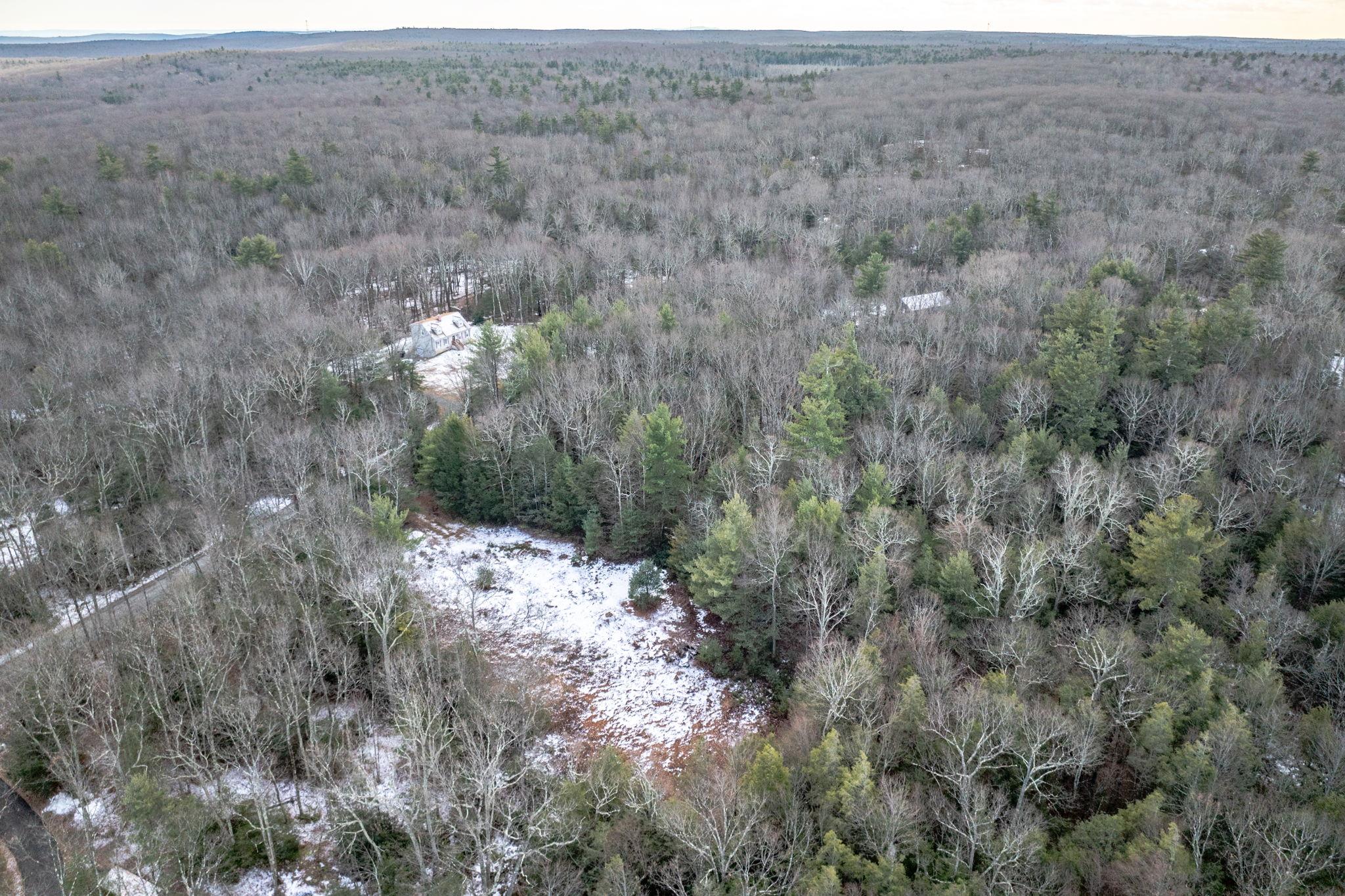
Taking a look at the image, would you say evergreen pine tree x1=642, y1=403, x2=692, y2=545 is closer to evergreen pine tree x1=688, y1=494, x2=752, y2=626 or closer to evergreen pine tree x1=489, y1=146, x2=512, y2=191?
evergreen pine tree x1=688, y1=494, x2=752, y2=626

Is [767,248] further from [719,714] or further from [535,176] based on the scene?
[719,714]

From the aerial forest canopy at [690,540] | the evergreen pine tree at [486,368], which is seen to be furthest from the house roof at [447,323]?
the evergreen pine tree at [486,368]

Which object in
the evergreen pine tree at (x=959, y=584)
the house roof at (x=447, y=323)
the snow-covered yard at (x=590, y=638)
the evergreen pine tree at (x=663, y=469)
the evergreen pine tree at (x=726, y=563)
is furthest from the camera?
the house roof at (x=447, y=323)

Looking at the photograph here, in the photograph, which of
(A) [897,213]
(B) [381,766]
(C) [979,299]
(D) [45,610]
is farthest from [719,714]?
(A) [897,213]

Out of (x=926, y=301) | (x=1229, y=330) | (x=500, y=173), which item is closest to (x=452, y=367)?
(x=926, y=301)

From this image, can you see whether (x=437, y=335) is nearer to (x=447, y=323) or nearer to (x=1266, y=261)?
(x=447, y=323)

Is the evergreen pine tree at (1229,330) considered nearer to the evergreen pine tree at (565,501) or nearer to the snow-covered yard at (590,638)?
the snow-covered yard at (590,638)
